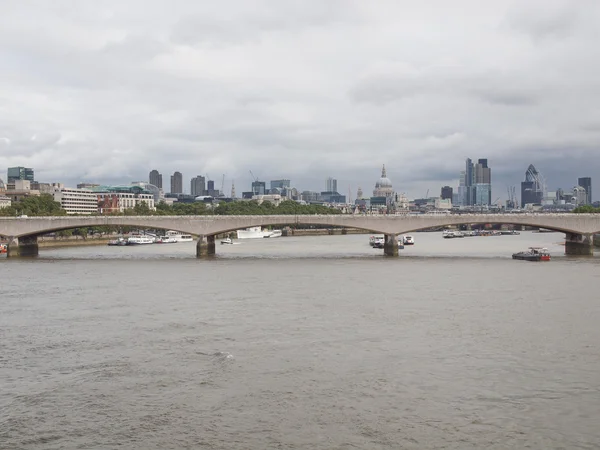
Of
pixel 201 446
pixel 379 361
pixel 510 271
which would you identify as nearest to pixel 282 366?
pixel 379 361

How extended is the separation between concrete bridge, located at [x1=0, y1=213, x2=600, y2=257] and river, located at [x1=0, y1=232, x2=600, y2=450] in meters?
33.0

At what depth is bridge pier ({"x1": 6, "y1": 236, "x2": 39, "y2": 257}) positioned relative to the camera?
242ft

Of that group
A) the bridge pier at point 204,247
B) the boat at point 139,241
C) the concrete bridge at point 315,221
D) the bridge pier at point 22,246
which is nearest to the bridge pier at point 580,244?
the concrete bridge at point 315,221

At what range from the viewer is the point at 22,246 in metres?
76.2

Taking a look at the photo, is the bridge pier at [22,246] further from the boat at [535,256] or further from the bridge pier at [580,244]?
the bridge pier at [580,244]

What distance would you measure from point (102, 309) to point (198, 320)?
576 cm

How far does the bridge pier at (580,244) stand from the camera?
241 ft

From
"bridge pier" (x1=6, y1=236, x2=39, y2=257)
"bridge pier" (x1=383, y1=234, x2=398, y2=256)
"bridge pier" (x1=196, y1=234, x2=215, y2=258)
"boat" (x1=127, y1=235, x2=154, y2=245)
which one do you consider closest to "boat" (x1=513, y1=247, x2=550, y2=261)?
"bridge pier" (x1=383, y1=234, x2=398, y2=256)

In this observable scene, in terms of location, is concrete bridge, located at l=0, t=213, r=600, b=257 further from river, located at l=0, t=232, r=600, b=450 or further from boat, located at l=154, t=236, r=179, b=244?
boat, located at l=154, t=236, r=179, b=244

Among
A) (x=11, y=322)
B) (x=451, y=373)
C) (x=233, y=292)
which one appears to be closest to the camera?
(x=451, y=373)

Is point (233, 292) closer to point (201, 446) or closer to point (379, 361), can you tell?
point (379, 361)

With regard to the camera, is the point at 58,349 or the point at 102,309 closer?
the point at 58,349

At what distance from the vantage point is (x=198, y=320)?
29.8m

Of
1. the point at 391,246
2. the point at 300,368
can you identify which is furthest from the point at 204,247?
the point at 300,368
